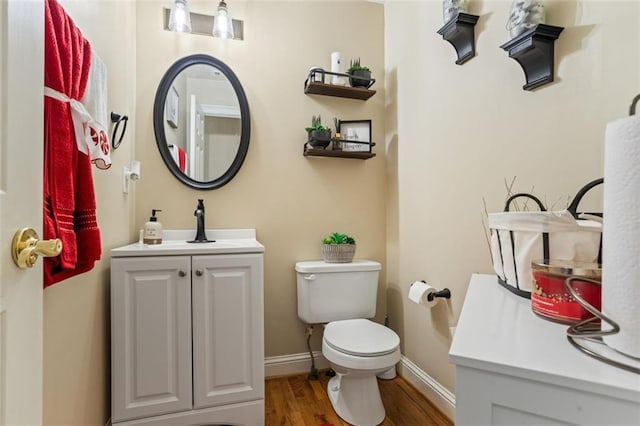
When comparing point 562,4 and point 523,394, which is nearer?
point 523,394

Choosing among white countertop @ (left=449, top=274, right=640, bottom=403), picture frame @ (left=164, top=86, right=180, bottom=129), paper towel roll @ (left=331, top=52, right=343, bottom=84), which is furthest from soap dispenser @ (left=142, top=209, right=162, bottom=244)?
white countertop @ (left=449, top=274, right=640, bottom=403)

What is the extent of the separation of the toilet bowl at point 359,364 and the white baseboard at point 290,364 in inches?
14.7

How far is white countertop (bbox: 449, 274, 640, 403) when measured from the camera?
42 cm

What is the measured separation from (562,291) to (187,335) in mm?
1468

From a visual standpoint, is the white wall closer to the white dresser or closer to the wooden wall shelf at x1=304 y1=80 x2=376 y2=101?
the wooden wall shelf at x1=304 y1=80 x2=376 y2=101

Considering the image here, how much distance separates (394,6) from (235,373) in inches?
96.7

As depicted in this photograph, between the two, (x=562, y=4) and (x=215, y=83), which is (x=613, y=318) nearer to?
(x=562, y=4)

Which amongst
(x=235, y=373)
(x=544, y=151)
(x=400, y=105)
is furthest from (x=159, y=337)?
(x=400, y=105)

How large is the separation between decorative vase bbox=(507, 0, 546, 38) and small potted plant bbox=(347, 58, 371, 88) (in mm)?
1049

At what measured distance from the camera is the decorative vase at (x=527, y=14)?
1112 millimetres

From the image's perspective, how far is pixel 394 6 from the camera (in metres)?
2.21

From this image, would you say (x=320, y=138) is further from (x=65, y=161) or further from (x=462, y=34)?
(x=65, y=161)

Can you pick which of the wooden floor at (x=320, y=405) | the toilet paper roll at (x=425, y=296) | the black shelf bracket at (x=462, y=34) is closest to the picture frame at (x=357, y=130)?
the black shelf bracket at (x=462, y=34)

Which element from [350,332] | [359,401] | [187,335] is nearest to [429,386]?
[359,401]
